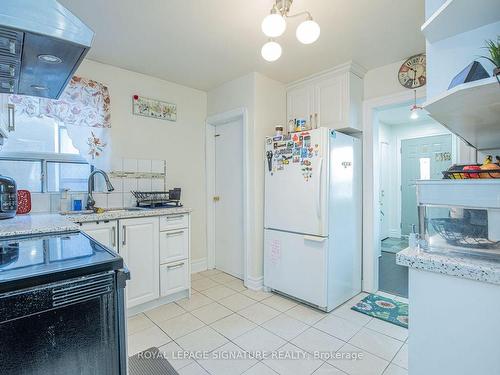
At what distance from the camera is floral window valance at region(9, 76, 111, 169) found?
2381 millimetres

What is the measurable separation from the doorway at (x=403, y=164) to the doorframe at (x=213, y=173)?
2.48 metres

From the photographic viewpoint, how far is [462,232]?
999 mm

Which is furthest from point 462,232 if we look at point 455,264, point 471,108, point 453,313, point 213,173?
point 213,173

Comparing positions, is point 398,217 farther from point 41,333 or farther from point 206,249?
point 41,333

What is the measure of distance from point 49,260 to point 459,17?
1.70 metres

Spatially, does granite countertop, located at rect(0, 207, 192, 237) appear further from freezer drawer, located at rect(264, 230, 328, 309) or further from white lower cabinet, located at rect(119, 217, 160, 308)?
freezer drawer, located at rect(264, 230, 328, 309)

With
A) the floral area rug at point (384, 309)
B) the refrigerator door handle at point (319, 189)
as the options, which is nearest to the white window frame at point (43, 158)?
the refrigerator door handle at point (319, 189)

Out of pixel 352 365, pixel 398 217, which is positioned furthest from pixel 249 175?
pixel 398 217

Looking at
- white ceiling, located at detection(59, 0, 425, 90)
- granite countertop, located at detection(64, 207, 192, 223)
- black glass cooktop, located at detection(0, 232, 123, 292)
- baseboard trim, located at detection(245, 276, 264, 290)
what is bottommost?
baseboard trim, located at detection(245, 276, 264, 290)

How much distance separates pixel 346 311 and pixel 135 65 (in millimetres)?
3219

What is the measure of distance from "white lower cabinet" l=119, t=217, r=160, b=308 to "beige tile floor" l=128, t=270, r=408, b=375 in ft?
0.62

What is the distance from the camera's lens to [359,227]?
2.83 metres

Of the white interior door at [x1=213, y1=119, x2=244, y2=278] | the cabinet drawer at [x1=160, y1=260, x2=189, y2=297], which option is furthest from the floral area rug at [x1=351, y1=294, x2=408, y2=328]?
the cabinet drawer at [x1=160, y1=260, x2=189, y2=297]

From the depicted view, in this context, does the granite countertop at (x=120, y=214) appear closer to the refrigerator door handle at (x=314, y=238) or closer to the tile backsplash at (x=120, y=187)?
the tile backsplash at (x=120, y=187)
